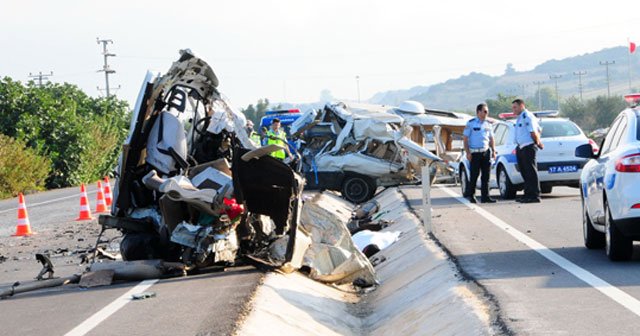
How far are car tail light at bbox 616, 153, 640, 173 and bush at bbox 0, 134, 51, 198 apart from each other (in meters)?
32.9

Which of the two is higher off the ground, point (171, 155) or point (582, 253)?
point (171, 155)

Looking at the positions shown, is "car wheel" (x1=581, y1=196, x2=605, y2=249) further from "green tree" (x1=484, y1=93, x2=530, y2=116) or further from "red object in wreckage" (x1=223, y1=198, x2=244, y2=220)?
"green tree" (x1=484, y1=93, x2=530, y2=116)

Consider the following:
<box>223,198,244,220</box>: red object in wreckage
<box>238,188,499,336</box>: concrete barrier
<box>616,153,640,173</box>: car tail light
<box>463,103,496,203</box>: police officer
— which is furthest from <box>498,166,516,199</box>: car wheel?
<box>616,153,640,173</box>: car tail light

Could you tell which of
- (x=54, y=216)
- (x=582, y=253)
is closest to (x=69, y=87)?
(x=54, y=216)

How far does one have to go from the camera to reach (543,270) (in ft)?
36.0

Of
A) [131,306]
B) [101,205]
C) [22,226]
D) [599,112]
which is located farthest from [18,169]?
[599,112]

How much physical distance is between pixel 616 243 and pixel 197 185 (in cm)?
458

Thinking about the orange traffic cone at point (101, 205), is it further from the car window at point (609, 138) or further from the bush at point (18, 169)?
the bush at point (18, 169)

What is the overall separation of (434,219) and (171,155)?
19.4 ft

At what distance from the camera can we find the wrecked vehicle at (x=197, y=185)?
12.2 metres

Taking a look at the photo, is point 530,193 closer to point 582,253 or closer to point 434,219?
point 434,219

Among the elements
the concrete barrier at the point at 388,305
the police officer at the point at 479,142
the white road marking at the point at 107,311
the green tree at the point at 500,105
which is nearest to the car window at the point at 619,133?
the concrete barrier at the point at 388,305

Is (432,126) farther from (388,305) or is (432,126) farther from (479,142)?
(388,305)

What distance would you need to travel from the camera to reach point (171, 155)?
13.3m
